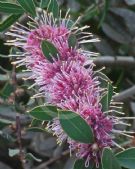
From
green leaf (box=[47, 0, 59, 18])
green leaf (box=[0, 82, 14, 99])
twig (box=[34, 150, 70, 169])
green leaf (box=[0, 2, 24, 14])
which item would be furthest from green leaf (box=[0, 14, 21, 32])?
twig (box=[34, 150, 70, 169])

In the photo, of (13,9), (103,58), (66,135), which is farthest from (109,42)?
(66,135)

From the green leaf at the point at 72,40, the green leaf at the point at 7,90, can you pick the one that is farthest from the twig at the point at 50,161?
the green leaf at the point at 72,40

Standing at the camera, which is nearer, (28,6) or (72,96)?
(72,96)

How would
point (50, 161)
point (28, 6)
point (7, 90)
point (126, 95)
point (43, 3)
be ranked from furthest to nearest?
point (126, 95)
point (50, 161)
point (7, 90)
point (43, 3)
point (28, 6)

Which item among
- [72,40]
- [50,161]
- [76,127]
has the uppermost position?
[72,40]

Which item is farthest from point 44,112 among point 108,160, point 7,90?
point 7,90

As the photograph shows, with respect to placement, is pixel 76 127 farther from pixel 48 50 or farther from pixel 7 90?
pixel 7 90

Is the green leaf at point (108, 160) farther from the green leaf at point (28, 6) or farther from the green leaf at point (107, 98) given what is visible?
the green leaf at point (28, 6)

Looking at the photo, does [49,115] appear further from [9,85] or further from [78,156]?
[9,85]
